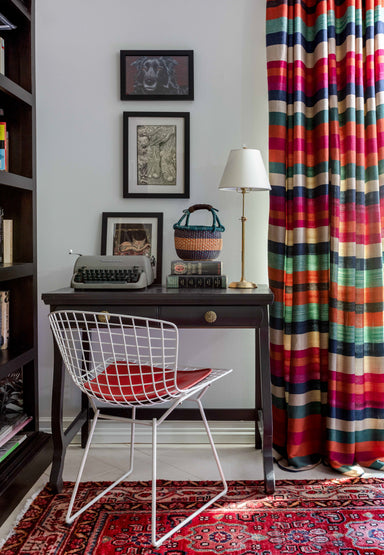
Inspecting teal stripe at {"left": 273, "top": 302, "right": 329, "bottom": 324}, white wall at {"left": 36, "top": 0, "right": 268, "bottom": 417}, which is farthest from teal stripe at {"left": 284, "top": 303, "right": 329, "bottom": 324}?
white wall at {"left": 36, "top": 0, "right": 268, "bottom": 417}

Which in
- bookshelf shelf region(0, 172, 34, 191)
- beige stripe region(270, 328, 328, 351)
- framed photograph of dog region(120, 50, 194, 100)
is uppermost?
framed photograph of dog region(120, 50, 194, 100)

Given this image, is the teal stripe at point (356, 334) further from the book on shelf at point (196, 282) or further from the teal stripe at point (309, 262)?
the book on shelf at point (196, 282)

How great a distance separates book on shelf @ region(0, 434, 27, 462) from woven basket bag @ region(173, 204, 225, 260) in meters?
1.09

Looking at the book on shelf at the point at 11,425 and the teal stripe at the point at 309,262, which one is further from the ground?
the teal stripe at the point at 309,262

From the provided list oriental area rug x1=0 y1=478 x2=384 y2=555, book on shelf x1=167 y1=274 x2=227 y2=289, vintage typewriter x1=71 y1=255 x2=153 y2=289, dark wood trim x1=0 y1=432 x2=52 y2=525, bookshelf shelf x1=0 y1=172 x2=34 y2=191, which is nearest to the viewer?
oriental area rug x1=0 y1=478 x2=384 y2=555

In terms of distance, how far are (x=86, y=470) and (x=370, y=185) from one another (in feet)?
6.11

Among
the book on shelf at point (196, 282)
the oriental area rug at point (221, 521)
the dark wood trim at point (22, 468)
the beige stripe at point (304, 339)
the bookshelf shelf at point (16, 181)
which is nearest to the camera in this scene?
the oriental area rug at point (221, 521)

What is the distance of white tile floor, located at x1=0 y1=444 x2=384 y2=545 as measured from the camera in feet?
7.68

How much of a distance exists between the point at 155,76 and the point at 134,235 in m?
0.82

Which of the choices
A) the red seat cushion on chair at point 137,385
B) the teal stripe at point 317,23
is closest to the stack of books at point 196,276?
the red seat cushion on chair at point 137,385

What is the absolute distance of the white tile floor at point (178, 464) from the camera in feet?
7.68

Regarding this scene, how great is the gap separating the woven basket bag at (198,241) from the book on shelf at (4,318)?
816mm

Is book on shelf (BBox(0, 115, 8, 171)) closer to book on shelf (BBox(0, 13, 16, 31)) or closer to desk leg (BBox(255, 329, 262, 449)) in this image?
book on shelf (BBox(0, 13, 16, 31))

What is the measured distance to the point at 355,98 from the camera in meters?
2.43
